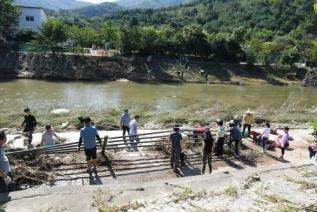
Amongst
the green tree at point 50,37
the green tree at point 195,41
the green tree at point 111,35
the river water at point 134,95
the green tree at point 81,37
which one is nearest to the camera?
the river water at point 134,95

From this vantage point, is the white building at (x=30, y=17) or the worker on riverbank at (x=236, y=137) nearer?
the worker on riverbank at (x=236, y=137)

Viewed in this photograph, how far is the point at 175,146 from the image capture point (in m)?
13.9

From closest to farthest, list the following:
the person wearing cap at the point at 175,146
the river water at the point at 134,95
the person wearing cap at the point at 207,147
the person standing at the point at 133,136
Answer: the person wearing cap at the point at 175,146 < the person wearing cap at the point at 207,147 < the person standing at the point at 133,136 < the river water at the point at 134,95

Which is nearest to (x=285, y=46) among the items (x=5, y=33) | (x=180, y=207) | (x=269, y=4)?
(x=5, y=33)

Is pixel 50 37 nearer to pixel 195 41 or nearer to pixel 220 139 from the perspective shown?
pixel 195 41

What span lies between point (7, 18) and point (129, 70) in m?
20.8

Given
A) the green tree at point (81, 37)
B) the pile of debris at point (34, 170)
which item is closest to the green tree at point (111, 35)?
the green tree at point (81, 37)

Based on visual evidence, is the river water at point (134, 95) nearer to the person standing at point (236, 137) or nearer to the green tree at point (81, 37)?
Answer: the green tree at point (81, 37)

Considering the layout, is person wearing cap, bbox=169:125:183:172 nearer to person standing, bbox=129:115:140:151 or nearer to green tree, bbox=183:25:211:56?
person standing, bbox=129:115:140:151

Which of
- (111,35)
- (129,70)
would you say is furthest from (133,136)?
(111,35)

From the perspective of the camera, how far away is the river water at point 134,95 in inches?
1331

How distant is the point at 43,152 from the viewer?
1396cm

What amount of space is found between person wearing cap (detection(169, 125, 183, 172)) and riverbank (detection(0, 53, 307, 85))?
37.5m

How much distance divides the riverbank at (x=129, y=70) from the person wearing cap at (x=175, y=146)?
37.5 meters
